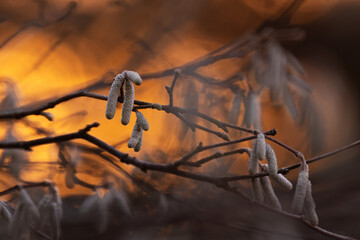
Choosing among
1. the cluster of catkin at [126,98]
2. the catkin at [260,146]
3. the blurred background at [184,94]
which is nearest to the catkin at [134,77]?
the cluster of catkin at [126,98]

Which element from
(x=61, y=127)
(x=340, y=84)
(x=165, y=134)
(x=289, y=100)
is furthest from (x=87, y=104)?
(x=340, y=84)

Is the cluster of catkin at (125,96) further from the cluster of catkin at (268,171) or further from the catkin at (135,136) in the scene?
the cluster of catkin at (268,171)

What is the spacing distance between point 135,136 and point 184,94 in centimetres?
40

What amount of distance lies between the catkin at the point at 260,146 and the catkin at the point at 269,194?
4cm

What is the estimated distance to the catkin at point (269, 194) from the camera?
1.27ft

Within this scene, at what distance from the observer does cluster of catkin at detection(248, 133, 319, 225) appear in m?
0.36

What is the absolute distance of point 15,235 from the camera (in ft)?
1.44

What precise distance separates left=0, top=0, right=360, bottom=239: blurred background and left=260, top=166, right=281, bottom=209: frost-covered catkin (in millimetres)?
216

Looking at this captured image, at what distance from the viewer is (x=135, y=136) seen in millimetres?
388

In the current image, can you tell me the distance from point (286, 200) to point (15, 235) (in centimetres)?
71

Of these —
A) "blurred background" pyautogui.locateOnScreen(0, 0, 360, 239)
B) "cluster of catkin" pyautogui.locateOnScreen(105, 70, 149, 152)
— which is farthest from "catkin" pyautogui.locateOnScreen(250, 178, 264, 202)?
"blurred background" pyautogui.locateOnScreen(0, 0, 360, 239)

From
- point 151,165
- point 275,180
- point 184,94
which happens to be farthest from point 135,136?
point 184,94

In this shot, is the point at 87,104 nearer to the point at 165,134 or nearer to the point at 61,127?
the point at 61,127

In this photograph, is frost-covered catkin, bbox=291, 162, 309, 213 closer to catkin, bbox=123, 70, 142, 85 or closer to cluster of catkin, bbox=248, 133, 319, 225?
cluster of catkin, bbox=248, 133, 319, 225
